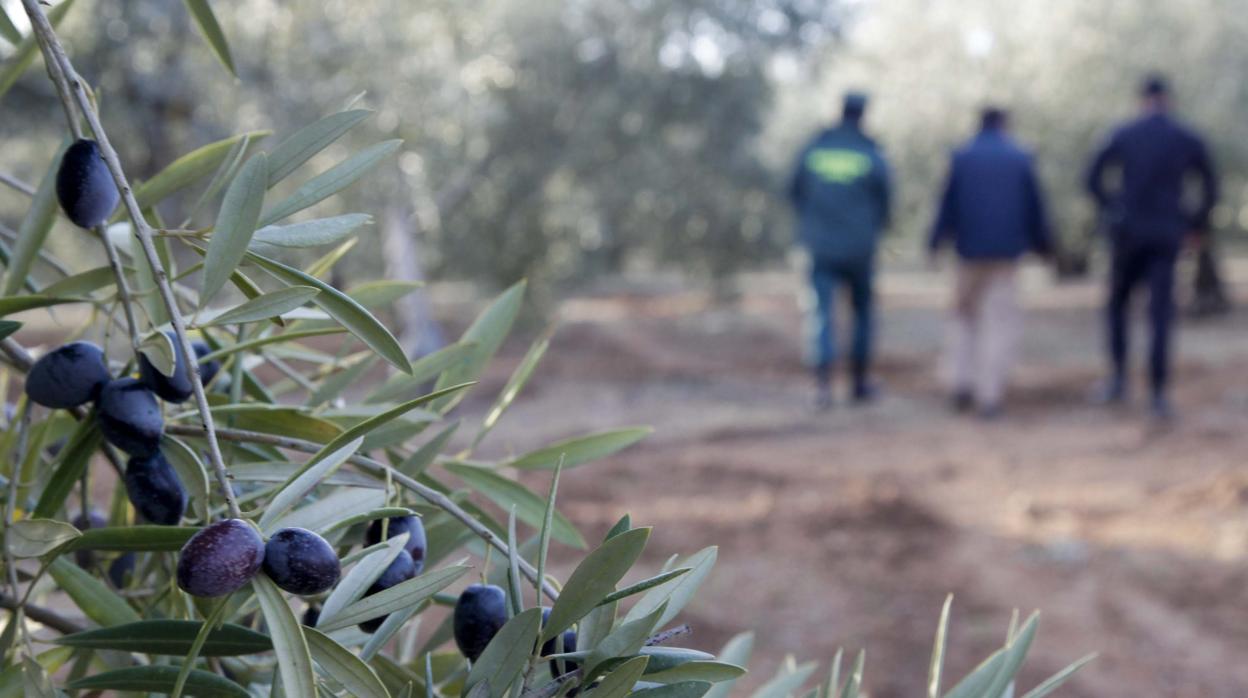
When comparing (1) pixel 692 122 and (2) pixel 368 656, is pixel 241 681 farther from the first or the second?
(1) pixel 692 122

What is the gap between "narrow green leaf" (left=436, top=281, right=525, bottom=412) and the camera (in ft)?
2.79

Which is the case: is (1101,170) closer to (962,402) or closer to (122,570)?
(962,402)

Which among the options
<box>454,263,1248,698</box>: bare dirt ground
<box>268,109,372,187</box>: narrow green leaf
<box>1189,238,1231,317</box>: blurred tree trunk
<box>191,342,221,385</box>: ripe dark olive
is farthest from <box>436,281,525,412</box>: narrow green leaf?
<box>1189,238,1231,317</box>: blurred tree trunk

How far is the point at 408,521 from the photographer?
0.67m

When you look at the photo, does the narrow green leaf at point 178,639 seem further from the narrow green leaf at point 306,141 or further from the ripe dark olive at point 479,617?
the narrow green leaf at point 306,141

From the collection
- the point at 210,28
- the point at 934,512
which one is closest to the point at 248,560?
the point at 210,28

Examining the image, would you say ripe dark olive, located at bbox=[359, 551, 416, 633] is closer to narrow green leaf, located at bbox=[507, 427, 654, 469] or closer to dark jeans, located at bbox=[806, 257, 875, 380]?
narrow green leaf, located at bbox=[507, 427, 654, 469]

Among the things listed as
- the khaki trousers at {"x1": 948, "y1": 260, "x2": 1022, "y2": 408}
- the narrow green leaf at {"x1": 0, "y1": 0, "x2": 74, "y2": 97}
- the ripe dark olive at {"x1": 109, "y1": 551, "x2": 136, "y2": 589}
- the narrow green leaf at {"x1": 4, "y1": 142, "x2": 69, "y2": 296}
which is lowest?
the khaki trousers at {"x1": 948, "y1": 260, "x2": 1022, "y2": 408}

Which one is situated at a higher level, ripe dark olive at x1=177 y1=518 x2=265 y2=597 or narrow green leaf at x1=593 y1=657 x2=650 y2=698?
ripe dark olive at x1=177 y1=518 x2=265 y2=597

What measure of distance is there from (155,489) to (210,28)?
0.34m

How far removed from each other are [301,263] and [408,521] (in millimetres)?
5737

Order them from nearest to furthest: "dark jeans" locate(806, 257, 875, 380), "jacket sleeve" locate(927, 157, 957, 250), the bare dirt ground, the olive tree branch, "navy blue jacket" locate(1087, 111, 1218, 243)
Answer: the olive tree branch → the bare dirt ground → "navy blue jacket" locate(1087, 111, 1218, 243) → "jacket sleeve" locate(927, 157, 957, 250) → "dark jeans" locate(806, 257, 875, 380)

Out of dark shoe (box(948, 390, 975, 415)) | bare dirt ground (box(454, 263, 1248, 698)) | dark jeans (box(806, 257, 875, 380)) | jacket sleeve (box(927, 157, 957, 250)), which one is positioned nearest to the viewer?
bare dirt ground (box(454, 263, 1248, 698))

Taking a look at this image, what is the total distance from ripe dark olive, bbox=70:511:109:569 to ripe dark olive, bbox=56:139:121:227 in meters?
0.23
